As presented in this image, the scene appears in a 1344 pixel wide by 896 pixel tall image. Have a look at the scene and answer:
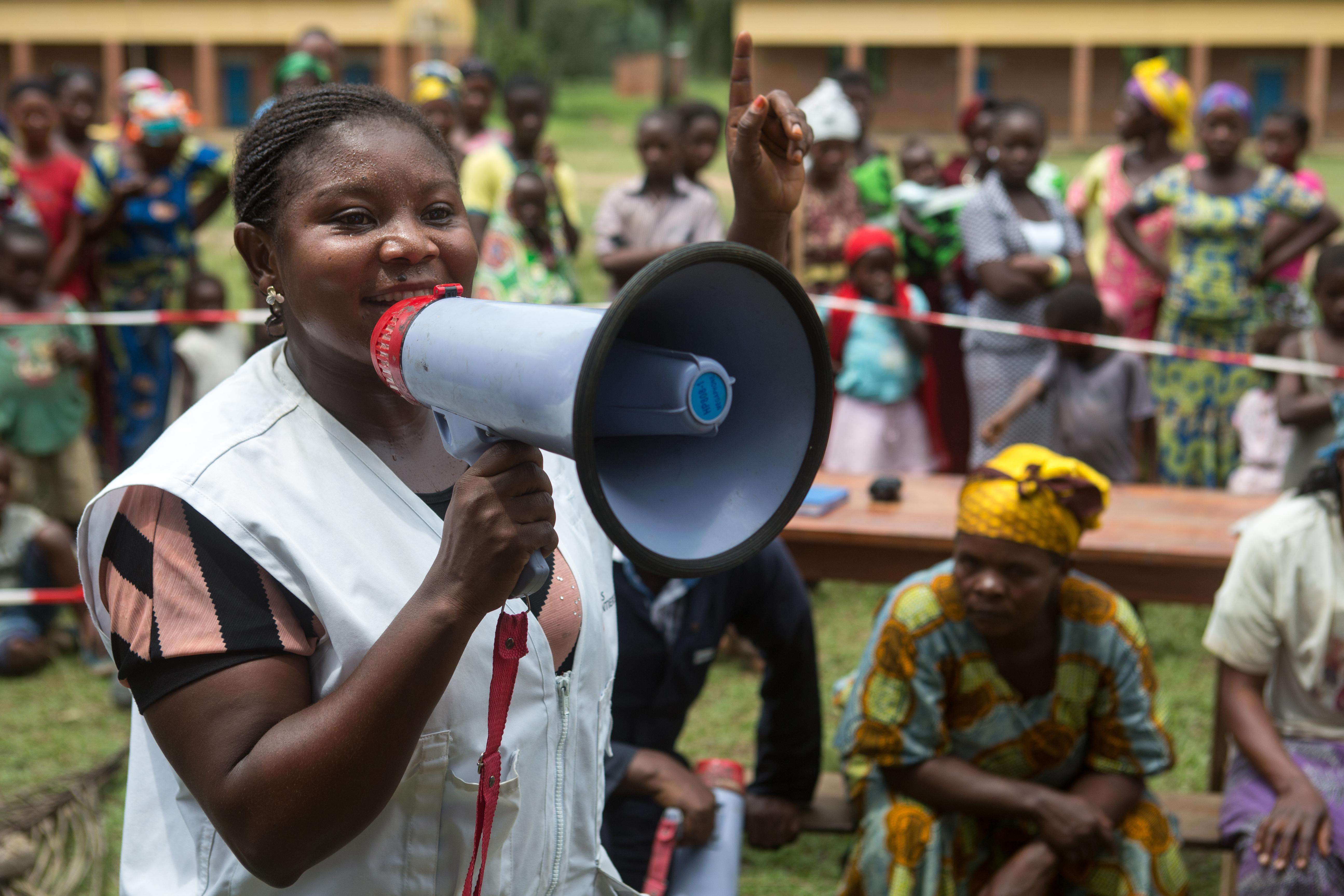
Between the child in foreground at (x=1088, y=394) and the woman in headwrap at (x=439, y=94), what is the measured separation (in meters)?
3.18

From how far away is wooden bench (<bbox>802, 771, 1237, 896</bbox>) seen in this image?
11.0 ft

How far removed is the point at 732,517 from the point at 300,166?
69 cm

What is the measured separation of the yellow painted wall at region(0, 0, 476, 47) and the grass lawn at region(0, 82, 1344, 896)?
22.4 meters

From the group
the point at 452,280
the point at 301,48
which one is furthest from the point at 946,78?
the point at 452,280

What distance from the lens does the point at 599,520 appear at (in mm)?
1231

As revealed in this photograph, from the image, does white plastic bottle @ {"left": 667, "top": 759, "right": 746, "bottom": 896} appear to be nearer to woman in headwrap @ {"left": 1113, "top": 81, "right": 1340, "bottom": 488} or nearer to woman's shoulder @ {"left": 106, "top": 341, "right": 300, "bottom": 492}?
woman's shoulder @ {"left": 106, "top": 341, "right": 300, "bottom": 492}

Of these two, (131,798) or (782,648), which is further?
(782,648)

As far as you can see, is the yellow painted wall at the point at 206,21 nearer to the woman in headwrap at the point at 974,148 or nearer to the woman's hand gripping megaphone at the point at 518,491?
the woman in headwrap at the point at 974,148

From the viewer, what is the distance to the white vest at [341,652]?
4.61 feet

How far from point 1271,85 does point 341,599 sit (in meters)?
29.9

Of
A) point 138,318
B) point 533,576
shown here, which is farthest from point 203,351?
point 533,576

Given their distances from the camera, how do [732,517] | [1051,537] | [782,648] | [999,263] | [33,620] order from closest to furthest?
[732,517] → [1051,537] → [782,648] → [33,620] → [999,263]

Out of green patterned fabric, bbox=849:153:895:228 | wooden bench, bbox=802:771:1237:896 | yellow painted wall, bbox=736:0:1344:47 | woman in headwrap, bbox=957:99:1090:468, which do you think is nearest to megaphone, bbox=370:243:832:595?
wooden bench, bbox=802:771:1237:896

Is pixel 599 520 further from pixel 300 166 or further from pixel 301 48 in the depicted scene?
pixel 301 48
